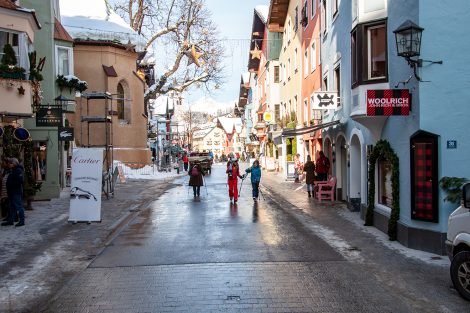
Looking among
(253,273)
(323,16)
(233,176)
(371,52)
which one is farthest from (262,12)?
(253,273)

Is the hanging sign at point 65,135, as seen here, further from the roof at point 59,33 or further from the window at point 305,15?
the window at point 305,15

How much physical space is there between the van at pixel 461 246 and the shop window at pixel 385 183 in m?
4.46

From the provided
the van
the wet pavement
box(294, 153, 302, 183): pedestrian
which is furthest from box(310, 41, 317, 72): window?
the van

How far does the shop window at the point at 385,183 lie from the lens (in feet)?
39.6

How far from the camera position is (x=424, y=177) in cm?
993

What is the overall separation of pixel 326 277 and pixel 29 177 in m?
11.3

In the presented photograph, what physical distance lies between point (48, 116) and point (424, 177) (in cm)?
1257

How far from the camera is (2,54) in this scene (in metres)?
14.6

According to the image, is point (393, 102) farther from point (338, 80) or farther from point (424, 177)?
point (338, 80)

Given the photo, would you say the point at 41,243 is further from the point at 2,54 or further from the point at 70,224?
the point at 2,54

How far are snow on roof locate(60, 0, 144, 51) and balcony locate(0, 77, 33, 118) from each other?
22.9 meters

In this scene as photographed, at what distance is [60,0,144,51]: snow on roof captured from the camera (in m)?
37.3

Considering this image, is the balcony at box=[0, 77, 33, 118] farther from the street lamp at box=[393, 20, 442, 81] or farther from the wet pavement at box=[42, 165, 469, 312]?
the street lamp at box=[393, 20, 442, 81]

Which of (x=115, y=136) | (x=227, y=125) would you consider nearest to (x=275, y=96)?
(x=115, y=136)
